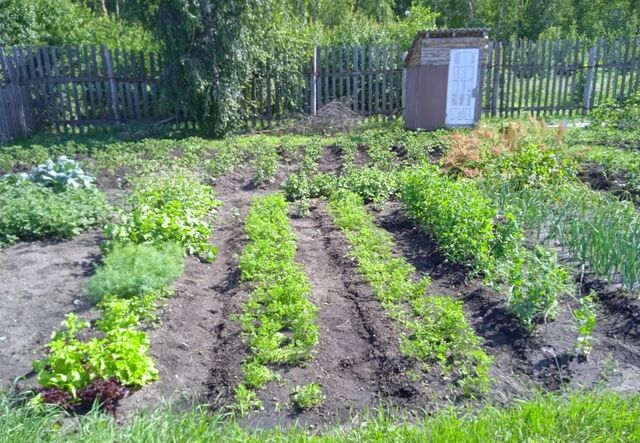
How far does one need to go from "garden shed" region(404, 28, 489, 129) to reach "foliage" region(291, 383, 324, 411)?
10.6m

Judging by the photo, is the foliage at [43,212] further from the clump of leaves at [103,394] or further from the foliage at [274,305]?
the clump of leaves at [103,394]

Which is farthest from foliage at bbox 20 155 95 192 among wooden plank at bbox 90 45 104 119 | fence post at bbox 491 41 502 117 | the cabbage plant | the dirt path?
fence post at bbox 491 41 502 117

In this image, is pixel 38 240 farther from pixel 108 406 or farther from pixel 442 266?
pixel 442 266

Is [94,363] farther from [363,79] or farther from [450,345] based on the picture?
[363,79]

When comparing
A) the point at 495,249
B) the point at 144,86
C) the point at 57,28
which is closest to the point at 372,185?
the point at 495,249

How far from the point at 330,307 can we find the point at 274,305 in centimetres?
57

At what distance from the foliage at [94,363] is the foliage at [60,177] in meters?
4.52

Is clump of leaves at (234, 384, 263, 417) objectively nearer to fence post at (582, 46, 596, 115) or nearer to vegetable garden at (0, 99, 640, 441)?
vegetable garden at (0, 99, 640, 441)

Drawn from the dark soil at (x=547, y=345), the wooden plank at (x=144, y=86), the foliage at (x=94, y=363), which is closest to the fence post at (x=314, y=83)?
the wooden plank at (x=144, y=86)

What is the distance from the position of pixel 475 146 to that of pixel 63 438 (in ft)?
23.4

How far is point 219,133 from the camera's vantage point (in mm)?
13586

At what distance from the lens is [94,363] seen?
373 centimetres

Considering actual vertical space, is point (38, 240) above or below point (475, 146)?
below

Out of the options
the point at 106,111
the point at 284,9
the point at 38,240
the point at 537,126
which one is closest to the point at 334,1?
the point at 284,9
